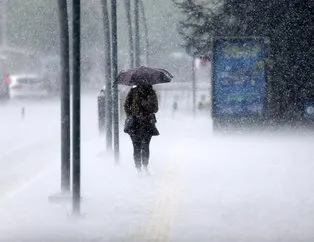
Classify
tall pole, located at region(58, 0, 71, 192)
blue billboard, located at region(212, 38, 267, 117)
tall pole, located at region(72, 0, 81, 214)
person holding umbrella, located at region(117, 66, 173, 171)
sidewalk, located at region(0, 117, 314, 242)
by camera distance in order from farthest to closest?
blue billboard, located at region(212, 38, 267, 117) < person holding umbrella, located at region(117, 66, 173, 171) < tall pole, located at region(58, 0, 71, 192) < tall pole, located at region(72, 0, 81, 214) < sidewalk, located at region(0, 117, 314, 242)

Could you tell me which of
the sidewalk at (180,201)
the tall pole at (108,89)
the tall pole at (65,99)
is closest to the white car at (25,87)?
the sidewalk at (180,201)

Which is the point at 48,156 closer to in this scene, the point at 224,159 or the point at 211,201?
the point at 224,159

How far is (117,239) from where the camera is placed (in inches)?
371

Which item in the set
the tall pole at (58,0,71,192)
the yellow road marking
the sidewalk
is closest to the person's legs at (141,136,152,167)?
the sidewalk

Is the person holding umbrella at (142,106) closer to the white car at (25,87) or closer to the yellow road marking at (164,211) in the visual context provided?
the yellow road marking at (164,211)

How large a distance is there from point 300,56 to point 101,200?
634 inches

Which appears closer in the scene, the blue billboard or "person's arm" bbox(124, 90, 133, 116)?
"person's arm" bbox(124, 90, 133, 116)

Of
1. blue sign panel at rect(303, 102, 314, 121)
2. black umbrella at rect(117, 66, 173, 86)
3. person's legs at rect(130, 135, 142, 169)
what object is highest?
black umbrella at rect(117, 66, 173, 86)

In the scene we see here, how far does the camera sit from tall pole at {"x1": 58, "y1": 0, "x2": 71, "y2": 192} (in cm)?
1202

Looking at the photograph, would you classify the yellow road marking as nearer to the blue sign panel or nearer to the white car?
the blue sign panel

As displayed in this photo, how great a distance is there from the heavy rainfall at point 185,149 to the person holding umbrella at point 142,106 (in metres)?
0.02

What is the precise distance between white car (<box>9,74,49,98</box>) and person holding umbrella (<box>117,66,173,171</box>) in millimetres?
38927

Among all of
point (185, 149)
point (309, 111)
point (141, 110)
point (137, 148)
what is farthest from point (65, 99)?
point (309, 111)

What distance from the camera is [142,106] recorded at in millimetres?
15117
